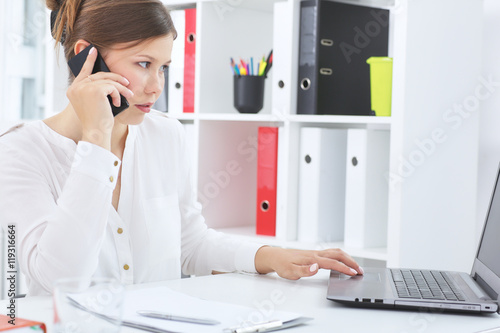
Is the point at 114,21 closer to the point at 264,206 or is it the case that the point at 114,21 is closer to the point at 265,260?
the point at 265,260

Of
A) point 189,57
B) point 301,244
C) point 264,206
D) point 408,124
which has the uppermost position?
point 189,57

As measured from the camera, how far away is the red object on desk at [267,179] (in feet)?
6.96

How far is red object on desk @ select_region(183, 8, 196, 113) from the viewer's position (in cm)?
227

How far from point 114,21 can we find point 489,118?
1.17m

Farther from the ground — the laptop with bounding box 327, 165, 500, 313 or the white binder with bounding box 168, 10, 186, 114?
the white binder with bounding box 168, 10, 186, 114

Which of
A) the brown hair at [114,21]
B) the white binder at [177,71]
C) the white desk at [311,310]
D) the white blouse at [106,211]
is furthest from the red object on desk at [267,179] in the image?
the white desk at [311,310]

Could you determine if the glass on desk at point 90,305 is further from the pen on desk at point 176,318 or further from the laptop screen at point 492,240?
the laptop screen at point 492,240

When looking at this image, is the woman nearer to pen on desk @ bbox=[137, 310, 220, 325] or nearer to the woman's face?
the woman's face

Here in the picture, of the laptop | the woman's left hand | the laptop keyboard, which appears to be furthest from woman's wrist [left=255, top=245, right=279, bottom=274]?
the laptop keyboard

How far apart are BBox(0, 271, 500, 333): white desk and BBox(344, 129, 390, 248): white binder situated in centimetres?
67

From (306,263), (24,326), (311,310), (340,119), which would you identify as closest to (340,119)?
(340,119)

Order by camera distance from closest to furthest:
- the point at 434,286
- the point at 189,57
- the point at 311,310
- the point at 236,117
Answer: the point at 311,310, the point at 434,286, the point at 236,117, the point at 189,57

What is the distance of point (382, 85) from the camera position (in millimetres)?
1893

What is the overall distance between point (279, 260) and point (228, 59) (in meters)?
1.14
